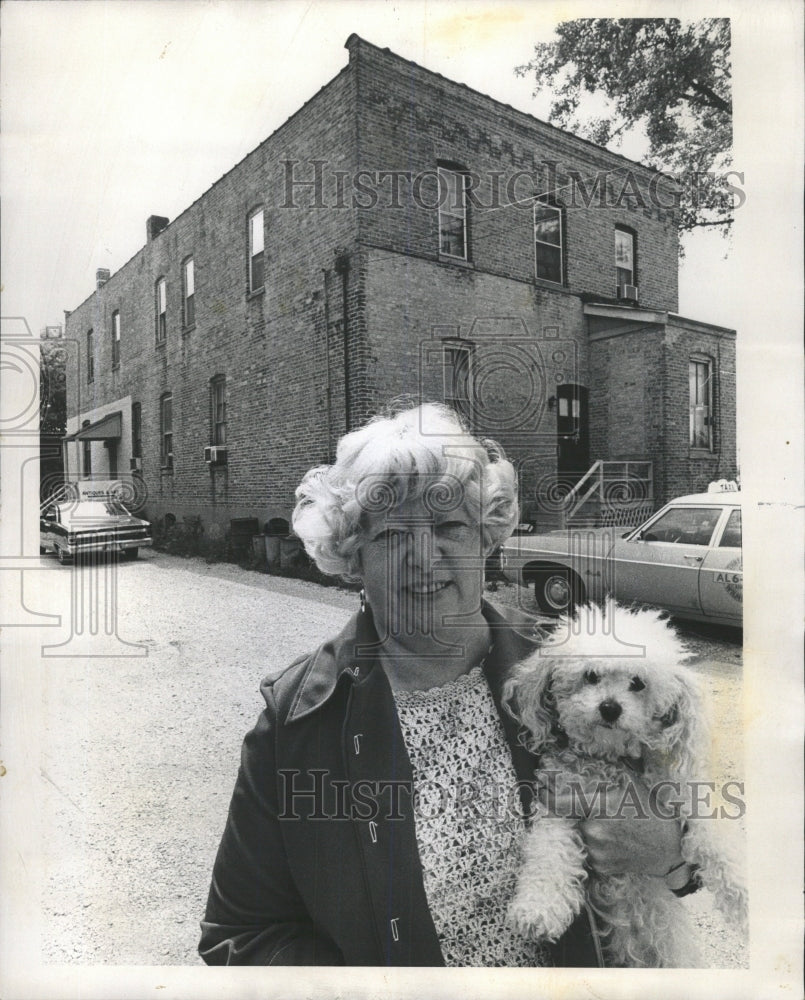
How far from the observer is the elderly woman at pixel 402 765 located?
167 cm

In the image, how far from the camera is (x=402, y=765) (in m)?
1.69

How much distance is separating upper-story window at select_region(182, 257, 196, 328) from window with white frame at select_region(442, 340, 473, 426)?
2.80 feet

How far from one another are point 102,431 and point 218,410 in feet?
1.19

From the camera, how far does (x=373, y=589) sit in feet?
5.80

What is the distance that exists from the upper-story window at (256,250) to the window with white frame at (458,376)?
0.63 metres

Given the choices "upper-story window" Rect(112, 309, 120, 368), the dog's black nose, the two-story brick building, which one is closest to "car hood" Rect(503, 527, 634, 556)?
the two-story brick building

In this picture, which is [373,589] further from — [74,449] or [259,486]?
[74,449]

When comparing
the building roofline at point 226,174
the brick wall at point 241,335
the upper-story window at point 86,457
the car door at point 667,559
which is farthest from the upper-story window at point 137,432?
the car door at point 667,559

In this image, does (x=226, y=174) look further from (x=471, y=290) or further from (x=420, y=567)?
(x=420, y=567)

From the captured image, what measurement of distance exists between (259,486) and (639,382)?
1166mm

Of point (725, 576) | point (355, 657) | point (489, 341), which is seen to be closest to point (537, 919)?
point (355, 657)

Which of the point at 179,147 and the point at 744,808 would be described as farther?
the point at 179,147

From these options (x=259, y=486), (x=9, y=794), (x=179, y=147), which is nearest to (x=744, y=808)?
(x=259, y=486)

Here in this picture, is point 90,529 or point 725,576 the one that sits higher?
point 90,529
